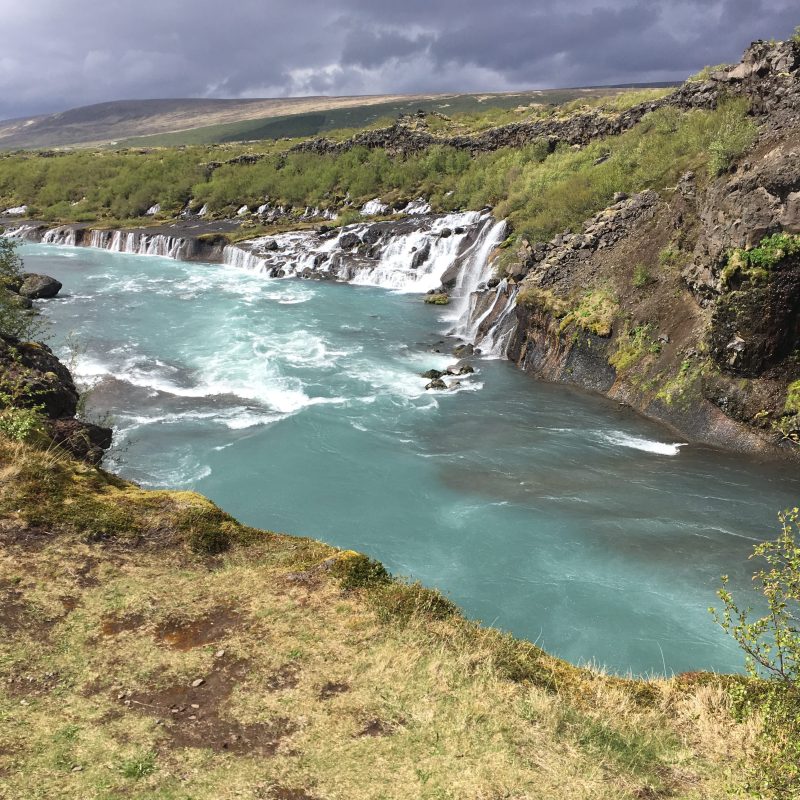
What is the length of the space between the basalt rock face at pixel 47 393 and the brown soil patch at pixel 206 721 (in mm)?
7254

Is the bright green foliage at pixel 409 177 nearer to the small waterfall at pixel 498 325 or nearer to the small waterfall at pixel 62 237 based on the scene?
the small waterfall at pixel 498 325

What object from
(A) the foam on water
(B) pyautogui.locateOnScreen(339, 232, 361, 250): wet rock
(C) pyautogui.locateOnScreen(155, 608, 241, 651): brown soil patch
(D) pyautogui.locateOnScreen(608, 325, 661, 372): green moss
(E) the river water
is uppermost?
(B) pyautogui.locateOnScreen(339, 232, 361, 250): wet rock

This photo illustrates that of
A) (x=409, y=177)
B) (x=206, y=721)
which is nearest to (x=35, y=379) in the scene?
(x=206, y=721)

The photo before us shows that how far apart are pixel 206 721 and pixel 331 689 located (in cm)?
151

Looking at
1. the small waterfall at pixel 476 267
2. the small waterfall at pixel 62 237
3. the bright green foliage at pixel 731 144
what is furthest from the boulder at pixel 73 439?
the small waterfall at pixel 62 237

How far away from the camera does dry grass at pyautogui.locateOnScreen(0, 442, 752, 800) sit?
6473 mm

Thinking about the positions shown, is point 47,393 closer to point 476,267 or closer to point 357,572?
point 357,572

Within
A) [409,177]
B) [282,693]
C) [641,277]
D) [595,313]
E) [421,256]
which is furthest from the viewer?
[409,177]

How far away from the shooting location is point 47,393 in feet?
51.4

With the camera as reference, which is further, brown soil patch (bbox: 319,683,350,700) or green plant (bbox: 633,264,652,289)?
green plant (bbox: 633,264,652,289)

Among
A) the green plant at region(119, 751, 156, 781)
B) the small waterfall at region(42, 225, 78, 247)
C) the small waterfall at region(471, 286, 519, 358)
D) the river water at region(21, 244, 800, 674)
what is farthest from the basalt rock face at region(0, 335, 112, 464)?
the small waterfall at region(42, 225, 78, 247)

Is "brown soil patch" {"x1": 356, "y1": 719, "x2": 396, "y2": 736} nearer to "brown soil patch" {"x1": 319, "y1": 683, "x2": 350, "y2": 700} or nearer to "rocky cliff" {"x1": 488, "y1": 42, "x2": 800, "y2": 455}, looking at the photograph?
"brown soil patch" {"x1": 319, "y1": 683, "x2": 350, "y2": 700}

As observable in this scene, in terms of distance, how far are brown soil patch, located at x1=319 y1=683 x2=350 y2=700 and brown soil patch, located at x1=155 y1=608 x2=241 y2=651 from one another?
1.79 meters

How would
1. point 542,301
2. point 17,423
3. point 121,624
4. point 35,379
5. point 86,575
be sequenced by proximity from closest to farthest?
point 121,624, point 86,575, point 17,423, point 35,379, point 542,301
